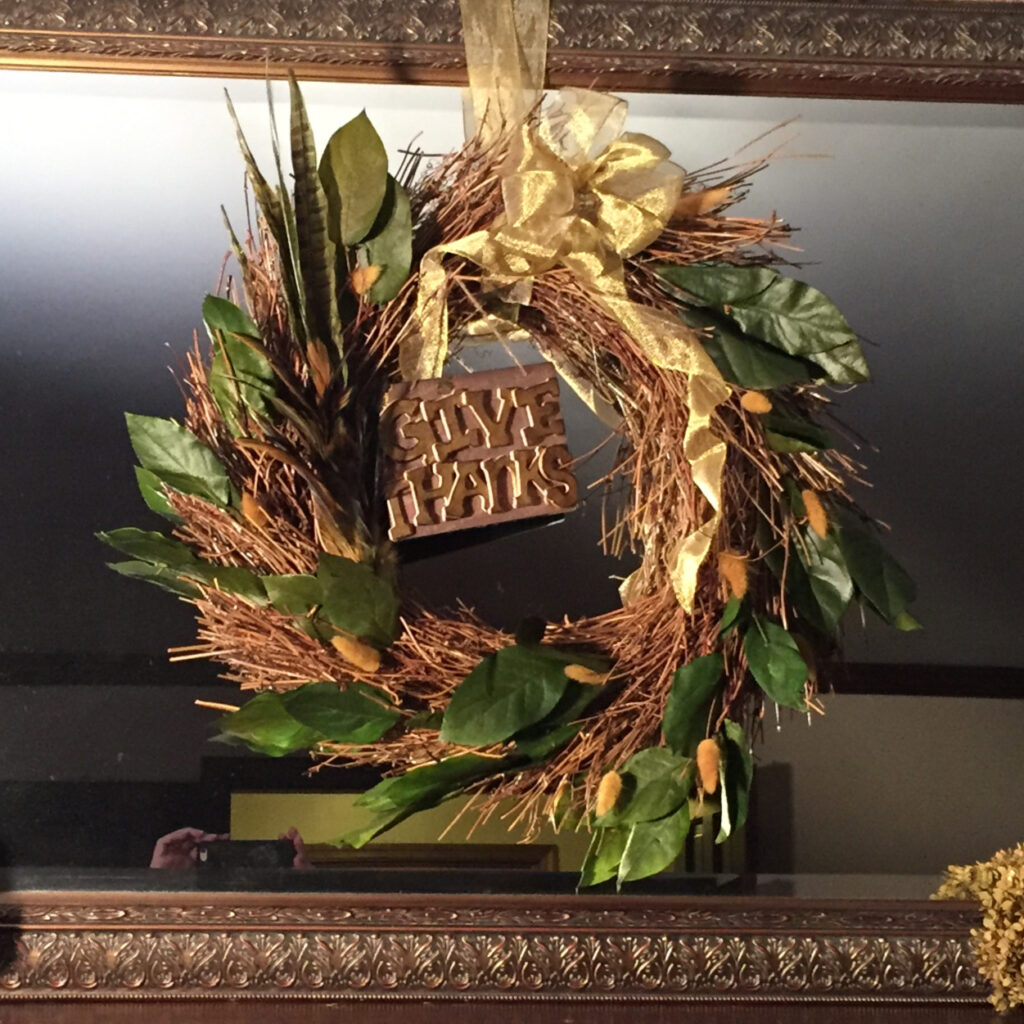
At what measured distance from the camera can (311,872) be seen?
0.78 m

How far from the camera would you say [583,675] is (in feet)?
2.52

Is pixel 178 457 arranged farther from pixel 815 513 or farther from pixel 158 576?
pixel 815 513

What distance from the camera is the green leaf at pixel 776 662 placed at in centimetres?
75

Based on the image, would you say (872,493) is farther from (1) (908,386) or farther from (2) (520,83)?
(2) (520,83)

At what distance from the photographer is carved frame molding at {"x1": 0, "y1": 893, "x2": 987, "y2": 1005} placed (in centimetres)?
73

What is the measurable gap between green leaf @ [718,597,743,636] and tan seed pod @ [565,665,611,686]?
80 mm

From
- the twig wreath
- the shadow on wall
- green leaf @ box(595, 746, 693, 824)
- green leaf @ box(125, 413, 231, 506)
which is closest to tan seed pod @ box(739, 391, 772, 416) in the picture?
the twig wreath

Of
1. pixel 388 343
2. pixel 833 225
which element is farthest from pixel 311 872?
pixel 833 225

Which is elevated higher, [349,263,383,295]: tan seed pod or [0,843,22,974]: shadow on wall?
[349,263,383,295]: tan seed pod

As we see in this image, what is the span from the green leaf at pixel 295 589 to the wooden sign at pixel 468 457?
66 millimetres

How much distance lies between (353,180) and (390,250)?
0.05 metres

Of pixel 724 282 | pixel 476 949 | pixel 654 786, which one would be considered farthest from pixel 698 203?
pixel 476 949

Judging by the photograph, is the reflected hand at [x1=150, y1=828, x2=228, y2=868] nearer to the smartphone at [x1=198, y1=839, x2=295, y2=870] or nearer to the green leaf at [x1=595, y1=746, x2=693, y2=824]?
the smartphone at [x1=198, y1=839, x2=295, y2=870]

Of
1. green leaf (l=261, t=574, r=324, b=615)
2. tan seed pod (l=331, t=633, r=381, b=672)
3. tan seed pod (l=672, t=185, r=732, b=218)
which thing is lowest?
tan seed pod (l=331, t=633, r=381, b=672)
